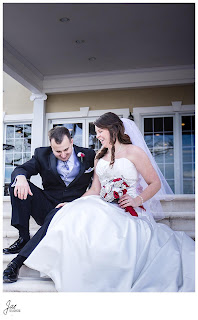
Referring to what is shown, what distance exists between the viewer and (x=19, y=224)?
290cm

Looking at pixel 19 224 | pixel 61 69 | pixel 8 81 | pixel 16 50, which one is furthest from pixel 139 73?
pixel 19 224

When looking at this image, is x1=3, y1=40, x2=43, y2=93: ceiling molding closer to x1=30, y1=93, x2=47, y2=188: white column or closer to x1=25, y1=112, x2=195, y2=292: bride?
x1=30, y1=93, x2=47, y2=188: white column

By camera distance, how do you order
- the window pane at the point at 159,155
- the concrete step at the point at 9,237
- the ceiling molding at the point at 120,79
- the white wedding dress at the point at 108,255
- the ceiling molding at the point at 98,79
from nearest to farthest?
the white wedding dress at the point at 108,255 → the concrete step at the point at 9,237 → the ceiling molding at the point at 98,79 → the ceiling molding at the point at 120,79 → the window pane at the point at 159,155

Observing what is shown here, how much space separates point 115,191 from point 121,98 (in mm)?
5595

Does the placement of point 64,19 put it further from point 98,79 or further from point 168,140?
point 168,140

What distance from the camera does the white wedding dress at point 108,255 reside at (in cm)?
217

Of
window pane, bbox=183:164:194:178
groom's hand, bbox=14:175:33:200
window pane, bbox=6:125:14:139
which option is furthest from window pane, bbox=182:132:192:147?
groom's hand, bbox=14:175:33:200

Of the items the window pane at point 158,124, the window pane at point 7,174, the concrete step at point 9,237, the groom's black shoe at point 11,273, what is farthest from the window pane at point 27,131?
→ the groom's black shoe at point 11,273

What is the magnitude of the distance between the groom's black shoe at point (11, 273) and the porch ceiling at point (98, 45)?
3.96 meters

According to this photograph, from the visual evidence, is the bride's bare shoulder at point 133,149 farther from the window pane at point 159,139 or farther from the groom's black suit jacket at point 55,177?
the window pane at point 159,139

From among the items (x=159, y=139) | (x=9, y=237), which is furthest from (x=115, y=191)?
(x=159, y=139)
